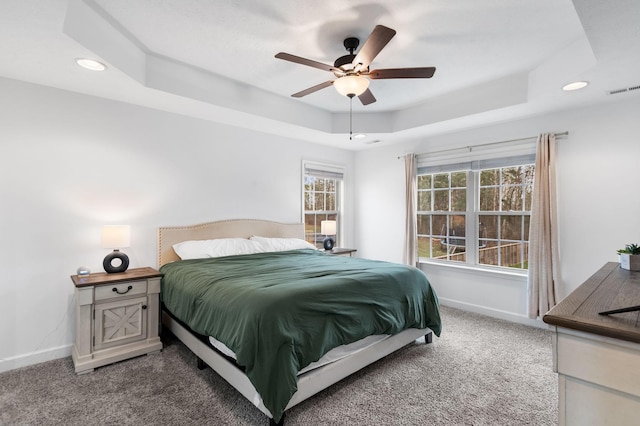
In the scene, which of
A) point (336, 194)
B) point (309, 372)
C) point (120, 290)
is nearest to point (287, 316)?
point (309, 372)

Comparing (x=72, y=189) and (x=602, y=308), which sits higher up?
(x=72, y=189)

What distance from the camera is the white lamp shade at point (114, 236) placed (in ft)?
9.34

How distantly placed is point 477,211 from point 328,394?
3.19 metres

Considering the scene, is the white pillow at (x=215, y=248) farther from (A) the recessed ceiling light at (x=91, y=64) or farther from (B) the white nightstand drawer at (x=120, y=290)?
(A) the recessed ceiling light at (x=91, y=64)

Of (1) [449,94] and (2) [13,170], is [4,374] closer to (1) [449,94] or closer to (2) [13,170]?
(2) [13,170]

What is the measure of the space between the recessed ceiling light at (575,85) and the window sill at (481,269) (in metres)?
2.04

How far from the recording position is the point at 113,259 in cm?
296

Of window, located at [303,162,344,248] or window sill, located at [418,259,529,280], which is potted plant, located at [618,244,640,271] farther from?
window, located at [303,162,344,248]

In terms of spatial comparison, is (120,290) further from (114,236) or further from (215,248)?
(215,248)

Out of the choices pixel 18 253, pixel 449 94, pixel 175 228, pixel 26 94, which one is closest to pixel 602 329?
pixel 449 94

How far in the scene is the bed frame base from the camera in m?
1.95

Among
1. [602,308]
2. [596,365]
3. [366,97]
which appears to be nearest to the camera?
[596,365]

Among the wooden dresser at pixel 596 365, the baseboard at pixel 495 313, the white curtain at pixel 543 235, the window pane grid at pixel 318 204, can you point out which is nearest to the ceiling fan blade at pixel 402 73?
the wooden dresser at pixel 596 365

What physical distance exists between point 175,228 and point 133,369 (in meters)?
1.49
